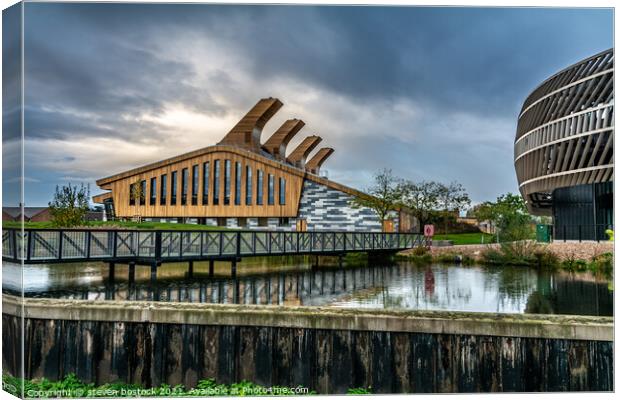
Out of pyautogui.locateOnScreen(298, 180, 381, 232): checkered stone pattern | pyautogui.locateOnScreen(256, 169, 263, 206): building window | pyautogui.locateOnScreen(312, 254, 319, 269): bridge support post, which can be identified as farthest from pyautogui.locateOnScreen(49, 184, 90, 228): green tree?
pyautogui.locateOnScreen(298, 180, 381, 232): checkered stone pattern

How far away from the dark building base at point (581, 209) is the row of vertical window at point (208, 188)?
19660mm

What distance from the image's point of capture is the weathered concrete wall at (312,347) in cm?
545

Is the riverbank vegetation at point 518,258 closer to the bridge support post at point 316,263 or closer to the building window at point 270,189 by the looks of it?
the bridge support post at point 316,263

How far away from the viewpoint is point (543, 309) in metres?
11.8

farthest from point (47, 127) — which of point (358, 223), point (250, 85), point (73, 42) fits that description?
point (358, 223)

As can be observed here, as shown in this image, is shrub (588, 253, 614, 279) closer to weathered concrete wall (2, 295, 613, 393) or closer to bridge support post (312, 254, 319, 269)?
bridge support post (312, 254, 319, 269)

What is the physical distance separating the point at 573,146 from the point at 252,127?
24.6m

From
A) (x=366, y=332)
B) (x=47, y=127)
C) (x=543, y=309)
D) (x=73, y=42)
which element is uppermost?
(x=73, y=42)

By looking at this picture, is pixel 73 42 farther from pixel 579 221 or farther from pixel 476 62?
pixel 579 221

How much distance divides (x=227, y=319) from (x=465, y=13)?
477 cm

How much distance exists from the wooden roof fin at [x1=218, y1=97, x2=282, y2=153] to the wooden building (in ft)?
0.28

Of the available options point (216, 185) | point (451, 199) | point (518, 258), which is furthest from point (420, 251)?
point (216, 185)

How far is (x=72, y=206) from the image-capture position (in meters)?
21.1

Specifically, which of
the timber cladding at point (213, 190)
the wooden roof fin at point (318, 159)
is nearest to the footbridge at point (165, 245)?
the timber cladding at point (213, 190)
